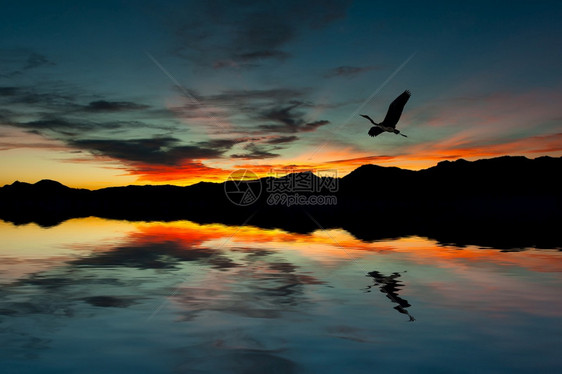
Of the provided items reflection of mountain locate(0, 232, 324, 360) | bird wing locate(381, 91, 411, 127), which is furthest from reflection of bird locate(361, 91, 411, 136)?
reflection of mountain locate(0, 232, 324, 360)

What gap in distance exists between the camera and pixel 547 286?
16219mm

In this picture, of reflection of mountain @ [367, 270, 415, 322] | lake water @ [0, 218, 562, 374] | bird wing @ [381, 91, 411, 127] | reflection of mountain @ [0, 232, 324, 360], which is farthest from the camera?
bird wing @ [381, 91, 411, 127]

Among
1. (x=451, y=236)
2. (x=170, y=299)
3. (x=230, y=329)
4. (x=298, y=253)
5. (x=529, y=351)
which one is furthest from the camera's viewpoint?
(x=451, y=236)

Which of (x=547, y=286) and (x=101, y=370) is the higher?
(x=547, y=286)

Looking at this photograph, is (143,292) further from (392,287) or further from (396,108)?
(396,108)

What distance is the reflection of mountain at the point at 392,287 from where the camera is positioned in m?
13.3

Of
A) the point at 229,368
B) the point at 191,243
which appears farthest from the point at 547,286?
the point at 191,243

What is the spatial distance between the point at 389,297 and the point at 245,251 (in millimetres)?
13590

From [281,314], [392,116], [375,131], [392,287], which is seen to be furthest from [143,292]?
[392,116]

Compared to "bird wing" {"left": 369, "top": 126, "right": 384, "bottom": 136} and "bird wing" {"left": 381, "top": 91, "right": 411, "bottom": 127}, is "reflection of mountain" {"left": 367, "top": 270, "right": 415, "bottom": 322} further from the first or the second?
"bird wing" {"left": 381, "top": 91, "right": 411, "bottom": 127}

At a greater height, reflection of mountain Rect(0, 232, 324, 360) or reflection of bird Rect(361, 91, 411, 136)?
reflection of bird Rect(361, 91, 411, 136)

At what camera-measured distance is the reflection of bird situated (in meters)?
19.5

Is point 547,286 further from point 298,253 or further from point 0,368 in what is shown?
point 0,368

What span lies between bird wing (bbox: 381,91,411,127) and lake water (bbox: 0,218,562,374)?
6.58 metres
